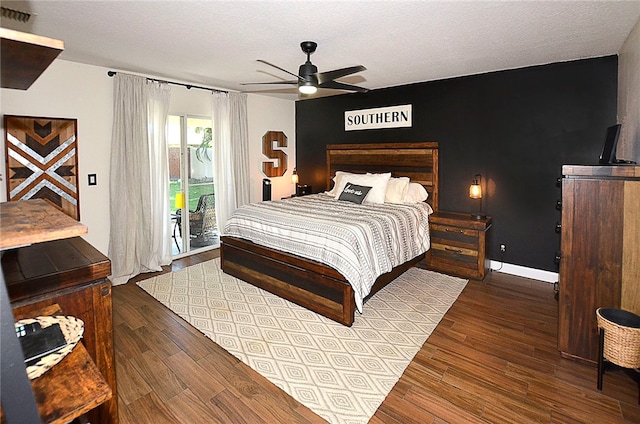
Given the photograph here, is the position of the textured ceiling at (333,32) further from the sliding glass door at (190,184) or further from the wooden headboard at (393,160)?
the wooden headboard at (393,160)

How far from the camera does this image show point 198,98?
511 centimetres

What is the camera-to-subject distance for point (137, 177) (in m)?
4.27

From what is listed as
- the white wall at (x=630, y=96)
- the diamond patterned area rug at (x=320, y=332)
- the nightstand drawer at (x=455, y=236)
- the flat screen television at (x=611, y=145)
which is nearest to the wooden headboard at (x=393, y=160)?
the nightstand drawer at (x=455, y=236)

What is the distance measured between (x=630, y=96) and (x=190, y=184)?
5.25 m

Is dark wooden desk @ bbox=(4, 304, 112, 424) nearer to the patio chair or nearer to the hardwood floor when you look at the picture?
the hardwood floor

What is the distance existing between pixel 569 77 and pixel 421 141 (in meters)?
1.82

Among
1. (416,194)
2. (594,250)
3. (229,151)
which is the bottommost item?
(594,250)

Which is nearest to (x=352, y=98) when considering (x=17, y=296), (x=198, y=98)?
(x=198, y=98)

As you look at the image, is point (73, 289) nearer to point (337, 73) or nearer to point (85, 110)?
point (337, 73)

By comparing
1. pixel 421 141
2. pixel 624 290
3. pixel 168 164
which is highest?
pixel 421 141

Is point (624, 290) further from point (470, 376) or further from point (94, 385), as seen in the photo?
point (94, 385)

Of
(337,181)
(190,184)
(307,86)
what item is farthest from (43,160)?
(337,181)

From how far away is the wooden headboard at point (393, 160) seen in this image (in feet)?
15.9

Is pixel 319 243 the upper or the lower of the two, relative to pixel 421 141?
lower
